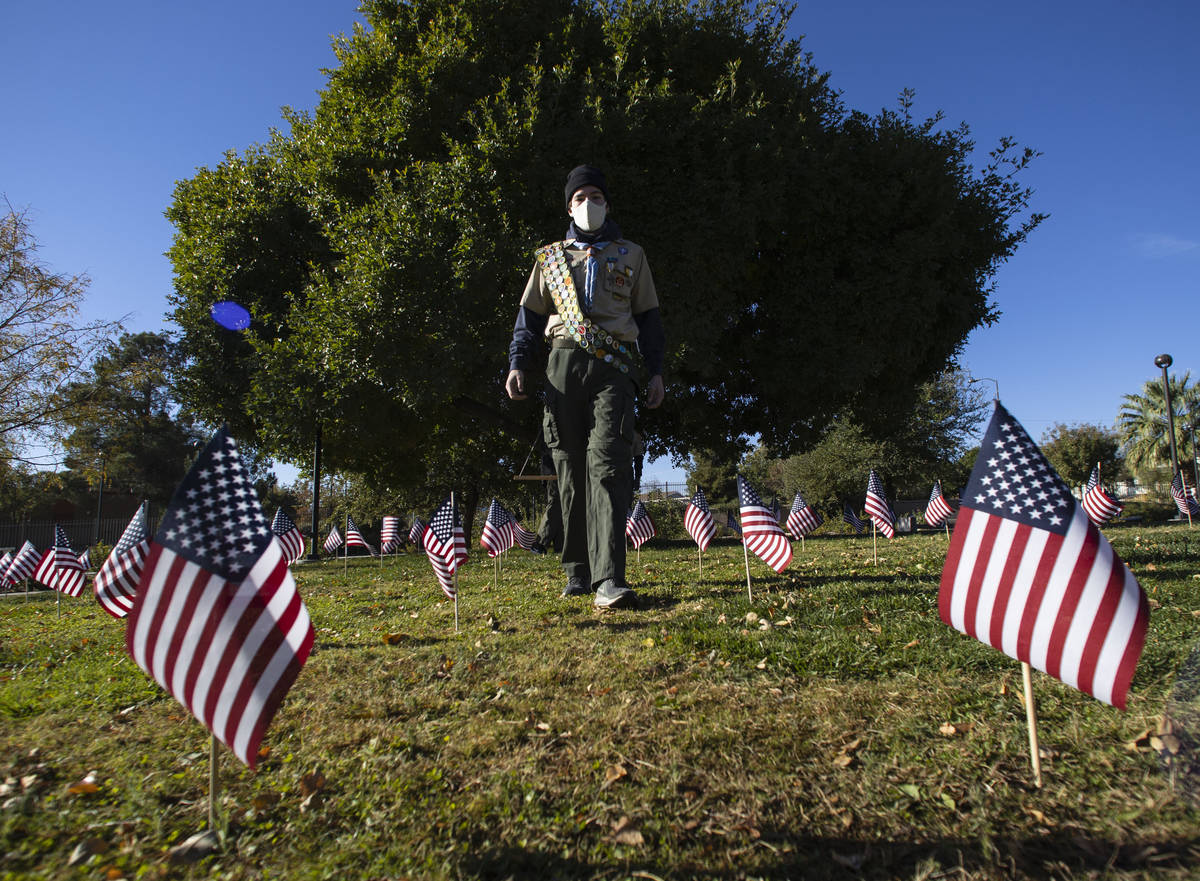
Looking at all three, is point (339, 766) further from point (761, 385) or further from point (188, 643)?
point (761, 385)

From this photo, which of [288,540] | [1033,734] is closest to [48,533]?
[288,540]

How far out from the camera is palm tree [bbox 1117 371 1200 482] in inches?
2201

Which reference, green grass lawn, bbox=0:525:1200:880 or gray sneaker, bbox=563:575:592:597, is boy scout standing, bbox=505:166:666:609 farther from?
green grass lawn, bbox=0:525:1200:880

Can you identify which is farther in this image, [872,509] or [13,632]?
[872,509]

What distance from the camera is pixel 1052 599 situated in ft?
7.29

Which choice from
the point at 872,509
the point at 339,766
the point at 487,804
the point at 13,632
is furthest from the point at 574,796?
the point at 872,509

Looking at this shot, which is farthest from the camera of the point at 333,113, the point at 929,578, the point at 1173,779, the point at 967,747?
the point at 333,113

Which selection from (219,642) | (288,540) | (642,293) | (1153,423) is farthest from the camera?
(1153,423)

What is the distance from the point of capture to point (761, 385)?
1452cm

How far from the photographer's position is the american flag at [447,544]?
548 centimetres

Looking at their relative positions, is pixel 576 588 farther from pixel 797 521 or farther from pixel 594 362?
pixel 797 521

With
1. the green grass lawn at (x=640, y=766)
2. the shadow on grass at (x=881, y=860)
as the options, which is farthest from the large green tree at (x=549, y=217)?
the shadow on grass at (x=881, y=860)

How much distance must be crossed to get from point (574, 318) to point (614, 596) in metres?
2.09

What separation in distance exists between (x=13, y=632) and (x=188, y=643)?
311 inches
